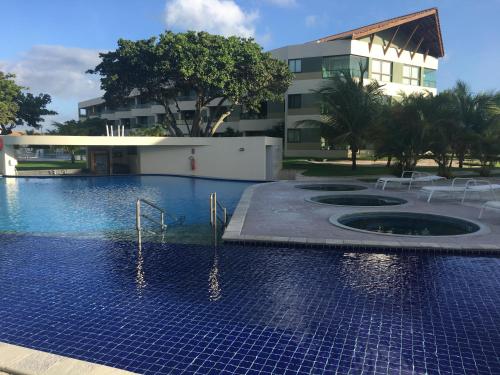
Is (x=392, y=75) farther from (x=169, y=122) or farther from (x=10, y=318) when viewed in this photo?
(x=10, y=318)

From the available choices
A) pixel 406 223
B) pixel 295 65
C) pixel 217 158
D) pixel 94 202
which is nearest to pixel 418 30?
pixel 295 65

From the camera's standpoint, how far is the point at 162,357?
439 cm

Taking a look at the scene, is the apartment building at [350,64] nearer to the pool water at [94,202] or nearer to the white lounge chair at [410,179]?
the pool water at [94,202]

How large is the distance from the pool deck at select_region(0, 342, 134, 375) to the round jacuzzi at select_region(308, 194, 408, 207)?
12.0 metres

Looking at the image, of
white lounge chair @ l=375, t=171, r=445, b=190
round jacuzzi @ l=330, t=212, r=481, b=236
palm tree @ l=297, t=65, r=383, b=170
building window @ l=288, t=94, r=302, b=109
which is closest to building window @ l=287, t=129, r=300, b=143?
building window @ l=288, t=94, r=302, b=109

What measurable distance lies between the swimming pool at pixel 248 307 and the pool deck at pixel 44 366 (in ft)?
1.67

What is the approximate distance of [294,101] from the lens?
3659cm

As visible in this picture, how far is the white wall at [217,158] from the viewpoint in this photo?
2577 centimetres

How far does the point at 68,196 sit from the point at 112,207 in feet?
16.2

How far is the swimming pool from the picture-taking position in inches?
172

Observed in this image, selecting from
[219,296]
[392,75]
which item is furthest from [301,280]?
[392,75]

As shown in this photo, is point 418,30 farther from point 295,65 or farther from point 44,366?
point 44,366

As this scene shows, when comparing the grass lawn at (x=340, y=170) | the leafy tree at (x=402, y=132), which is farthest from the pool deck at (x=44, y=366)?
the grass lawn at (x=340, y=170)

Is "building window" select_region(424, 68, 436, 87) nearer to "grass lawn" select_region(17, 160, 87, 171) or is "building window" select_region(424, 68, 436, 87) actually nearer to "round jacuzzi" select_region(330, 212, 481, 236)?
"round jacuzzi" select_region(330, 212, 481, 236)
